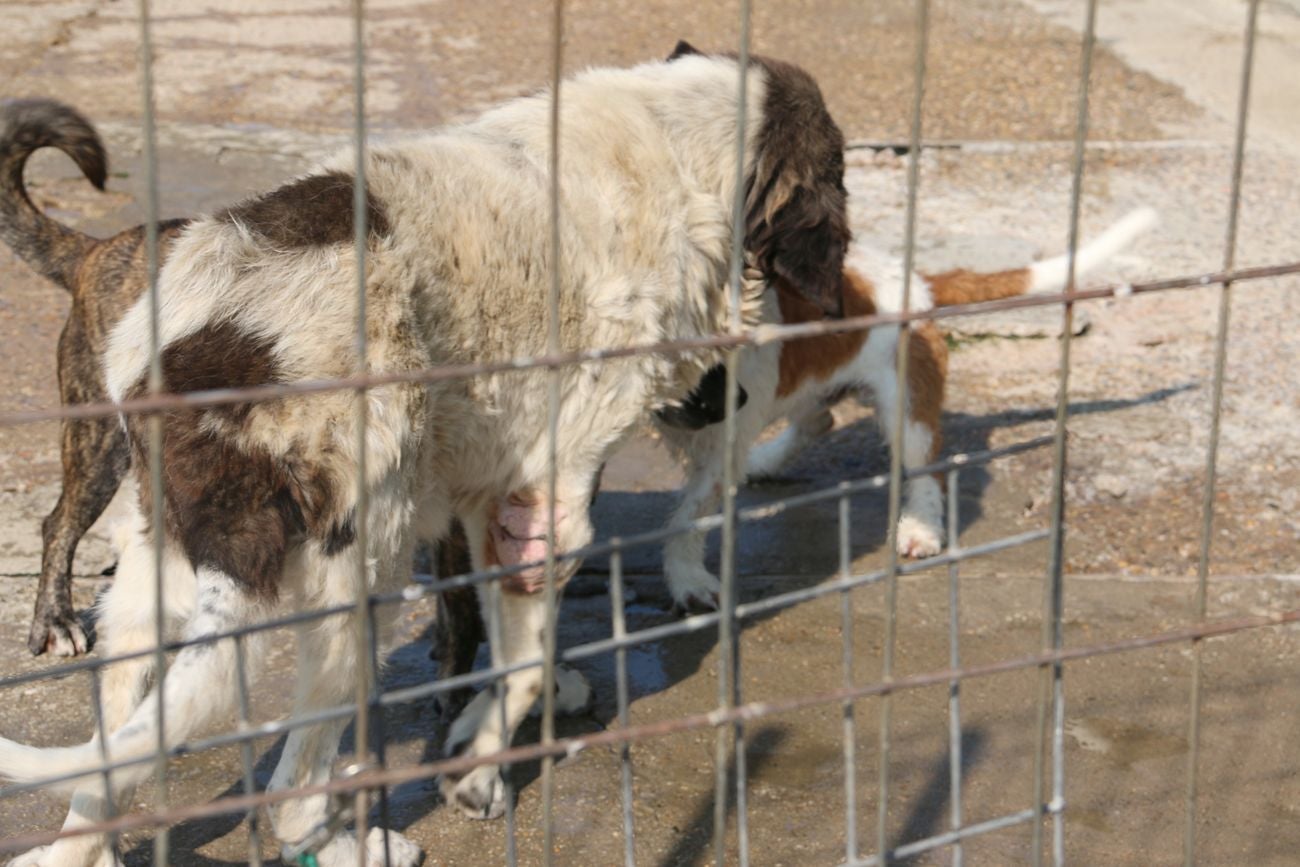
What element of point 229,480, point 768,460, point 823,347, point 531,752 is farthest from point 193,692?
point 768,460

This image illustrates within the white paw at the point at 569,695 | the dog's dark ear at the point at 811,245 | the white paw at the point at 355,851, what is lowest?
the white paw at the point at 355,851

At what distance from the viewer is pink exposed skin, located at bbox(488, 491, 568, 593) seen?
3.84 meters

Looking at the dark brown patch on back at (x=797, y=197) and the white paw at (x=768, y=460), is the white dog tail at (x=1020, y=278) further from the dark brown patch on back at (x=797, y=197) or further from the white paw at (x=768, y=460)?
the dark brown patch on back at (x=797, y=197)

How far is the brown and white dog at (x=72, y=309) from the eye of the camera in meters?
4.19

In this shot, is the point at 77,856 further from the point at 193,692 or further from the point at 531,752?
the point at 531,752

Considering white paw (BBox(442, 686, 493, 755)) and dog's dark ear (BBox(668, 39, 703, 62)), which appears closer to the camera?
white paw (BBox(442, 686, 493, 755))

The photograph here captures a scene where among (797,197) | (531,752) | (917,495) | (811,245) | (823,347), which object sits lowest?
(917,495)

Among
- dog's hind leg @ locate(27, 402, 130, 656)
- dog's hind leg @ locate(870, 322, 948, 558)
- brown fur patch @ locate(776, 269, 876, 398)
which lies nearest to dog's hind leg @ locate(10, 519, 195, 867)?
dog's hind leg @ locate(27, 402, 130, 656)

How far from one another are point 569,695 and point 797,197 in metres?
1.50

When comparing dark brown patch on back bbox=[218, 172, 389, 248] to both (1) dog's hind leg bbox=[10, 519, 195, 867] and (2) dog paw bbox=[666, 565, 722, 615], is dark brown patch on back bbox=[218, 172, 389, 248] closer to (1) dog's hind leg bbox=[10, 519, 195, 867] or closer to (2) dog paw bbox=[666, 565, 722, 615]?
(1) dog's hind leg bbox=[10, 519, 195, 867]

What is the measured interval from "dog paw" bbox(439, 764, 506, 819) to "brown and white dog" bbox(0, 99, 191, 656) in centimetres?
132

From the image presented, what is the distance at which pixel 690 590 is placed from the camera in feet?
16.1

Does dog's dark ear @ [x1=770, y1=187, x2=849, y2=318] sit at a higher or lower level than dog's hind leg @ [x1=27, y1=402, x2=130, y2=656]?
higher

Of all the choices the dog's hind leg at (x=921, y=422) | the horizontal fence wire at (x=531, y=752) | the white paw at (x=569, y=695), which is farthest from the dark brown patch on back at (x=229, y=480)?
the dog's hind leg at (x=921, y=422)
